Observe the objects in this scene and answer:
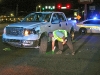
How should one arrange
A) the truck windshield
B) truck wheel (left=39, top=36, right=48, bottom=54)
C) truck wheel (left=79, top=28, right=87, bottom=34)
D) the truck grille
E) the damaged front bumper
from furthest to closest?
truck wheel (left=79, top=28, right=87, bottom=34) < the truck windshield < truck wheel (left=39, top=36, right=48, bottom=54) < the truck grille < the damaged front bumper

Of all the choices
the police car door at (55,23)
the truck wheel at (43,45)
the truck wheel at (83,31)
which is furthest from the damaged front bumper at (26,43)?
the truck wheel at (83,31)

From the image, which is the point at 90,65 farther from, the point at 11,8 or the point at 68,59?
A: the point at 11,8

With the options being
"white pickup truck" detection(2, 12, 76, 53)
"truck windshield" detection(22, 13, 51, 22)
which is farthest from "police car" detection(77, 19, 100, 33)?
"white pickup truck" detection(2, 12, 76, 53)

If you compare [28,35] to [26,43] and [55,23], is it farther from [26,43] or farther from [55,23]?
[55,23]

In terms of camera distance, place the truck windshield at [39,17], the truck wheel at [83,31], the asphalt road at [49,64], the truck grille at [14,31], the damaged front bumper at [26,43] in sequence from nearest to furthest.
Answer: the asphalt road at [49,64]
the damaged front bumper at [26,43]
the truck grille at [14,31]
the truck windshield at [39,17]
the truck wheel at [83,31]

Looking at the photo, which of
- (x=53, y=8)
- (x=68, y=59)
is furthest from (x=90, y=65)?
(x=53, y=8)

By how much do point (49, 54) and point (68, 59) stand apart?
136 centimetres

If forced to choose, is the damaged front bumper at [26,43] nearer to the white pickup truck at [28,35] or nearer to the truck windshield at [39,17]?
the white pickup truck at [28,35]

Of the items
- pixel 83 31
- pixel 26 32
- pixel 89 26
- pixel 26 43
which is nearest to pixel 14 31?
pixel 26 32

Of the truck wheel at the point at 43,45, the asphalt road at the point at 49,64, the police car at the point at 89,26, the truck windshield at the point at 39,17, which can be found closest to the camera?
the asphalt road at the point at 49,64

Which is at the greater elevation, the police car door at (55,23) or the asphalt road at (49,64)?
the police car door at (55,23)

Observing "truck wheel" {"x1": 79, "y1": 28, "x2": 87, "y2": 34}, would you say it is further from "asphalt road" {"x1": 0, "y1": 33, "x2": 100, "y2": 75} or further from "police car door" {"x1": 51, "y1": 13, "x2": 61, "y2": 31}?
"asphalt road" {"x1": 0, "y1": 33, "x2": 100, "y2": 75}

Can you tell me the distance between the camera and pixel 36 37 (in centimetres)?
1077

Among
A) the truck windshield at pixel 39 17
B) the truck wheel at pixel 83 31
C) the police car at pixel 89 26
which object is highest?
the truck windshield at pixel 39 17
